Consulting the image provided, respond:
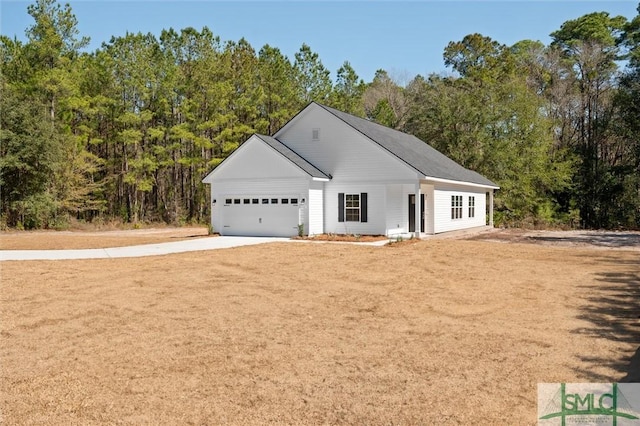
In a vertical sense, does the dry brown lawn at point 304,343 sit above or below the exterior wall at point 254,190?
below

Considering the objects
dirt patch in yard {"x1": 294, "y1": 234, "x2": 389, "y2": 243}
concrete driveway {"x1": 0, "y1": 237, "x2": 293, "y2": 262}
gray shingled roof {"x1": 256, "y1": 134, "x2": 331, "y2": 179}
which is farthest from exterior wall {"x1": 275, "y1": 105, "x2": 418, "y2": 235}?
concrete driveway {"x1": 0, "y1": 237, "x2": 293, "y2": 262}

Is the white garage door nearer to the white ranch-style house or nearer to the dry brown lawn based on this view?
the white ranch-style house

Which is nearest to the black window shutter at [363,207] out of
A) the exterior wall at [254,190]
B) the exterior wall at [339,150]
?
the exterior wall at [339,150]

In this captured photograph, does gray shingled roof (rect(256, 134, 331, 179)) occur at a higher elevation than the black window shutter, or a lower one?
higher

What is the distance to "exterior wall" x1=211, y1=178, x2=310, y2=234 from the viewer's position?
22422 mm

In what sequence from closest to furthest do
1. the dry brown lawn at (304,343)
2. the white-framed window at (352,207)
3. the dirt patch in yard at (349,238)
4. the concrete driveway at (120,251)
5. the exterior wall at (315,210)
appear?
the dry brown lawn at (304,343)
the concrete driveway at (120,251)
the dirt patch in yard at (349,238)
the exterior wall at (315,210)
the white-framed window at (352,207)

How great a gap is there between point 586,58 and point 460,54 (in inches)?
492

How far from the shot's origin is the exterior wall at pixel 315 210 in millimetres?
22438

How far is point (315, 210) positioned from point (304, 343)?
1661 cm

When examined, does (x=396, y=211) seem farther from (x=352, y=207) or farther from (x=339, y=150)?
(x=339, y=150)

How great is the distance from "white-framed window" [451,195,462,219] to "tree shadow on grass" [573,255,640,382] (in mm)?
13937

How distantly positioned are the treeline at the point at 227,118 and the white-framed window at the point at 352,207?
1732cm

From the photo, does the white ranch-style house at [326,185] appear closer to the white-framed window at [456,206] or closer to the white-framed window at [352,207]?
the white-framed window at [352,207]

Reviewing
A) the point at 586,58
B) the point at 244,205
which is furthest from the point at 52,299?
the point at 586,58
